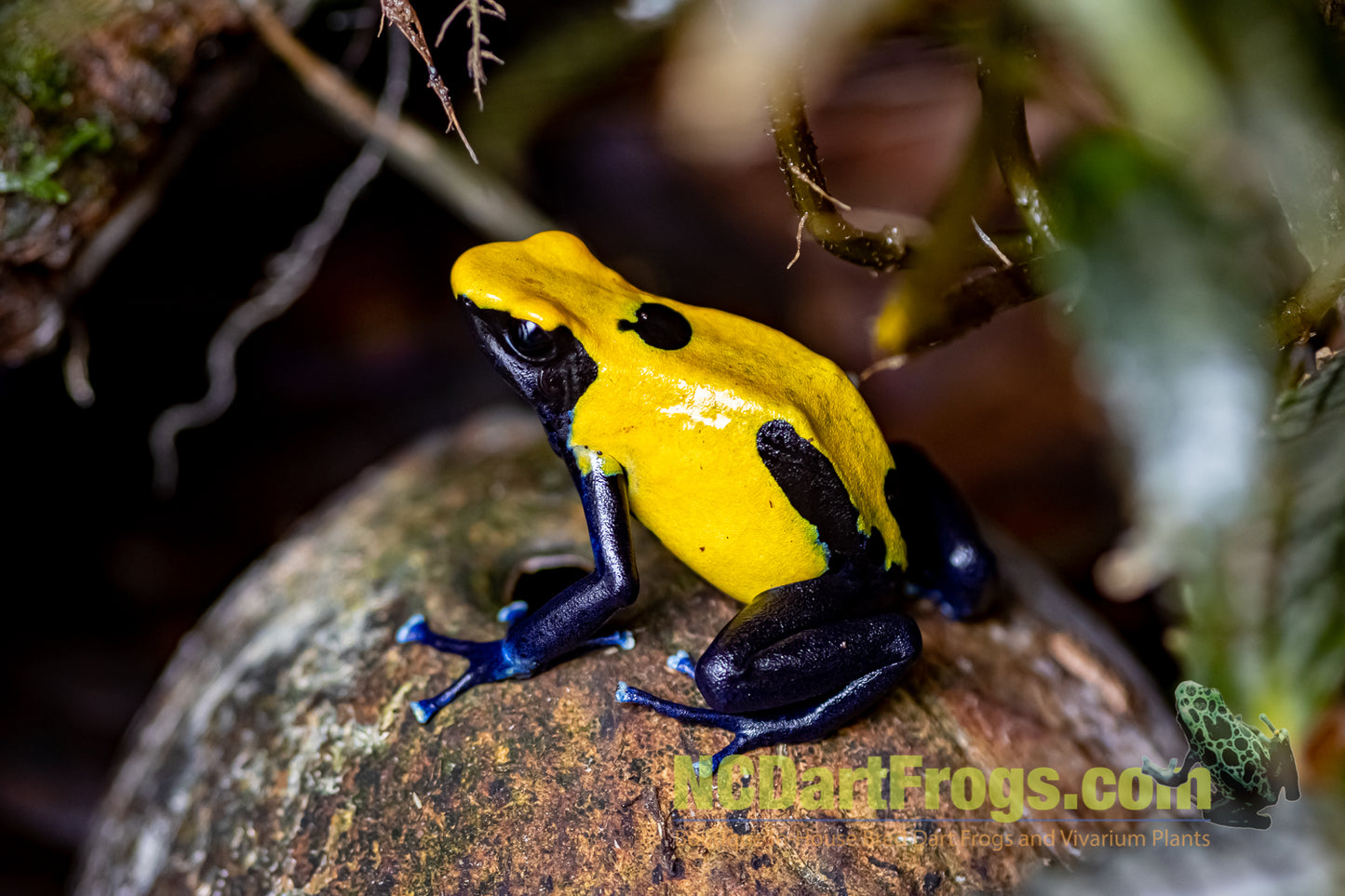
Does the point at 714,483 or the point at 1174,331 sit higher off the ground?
the point at 1174,331

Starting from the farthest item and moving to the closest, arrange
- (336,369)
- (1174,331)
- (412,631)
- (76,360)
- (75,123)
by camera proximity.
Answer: (336,369), (76,360), (75,123), (412,631), (1174,331)

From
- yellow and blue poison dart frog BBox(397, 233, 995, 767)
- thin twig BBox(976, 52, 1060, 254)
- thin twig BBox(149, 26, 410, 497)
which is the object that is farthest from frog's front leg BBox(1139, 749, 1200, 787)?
thin twig BBox(149, 26, 410, 497)

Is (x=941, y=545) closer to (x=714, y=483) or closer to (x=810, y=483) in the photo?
(x=810, y=483)

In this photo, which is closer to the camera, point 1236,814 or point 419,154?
point 1236,814


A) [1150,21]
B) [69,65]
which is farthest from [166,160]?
[1150,21]

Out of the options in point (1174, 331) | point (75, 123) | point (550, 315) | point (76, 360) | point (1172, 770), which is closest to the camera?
point (1174, 331)

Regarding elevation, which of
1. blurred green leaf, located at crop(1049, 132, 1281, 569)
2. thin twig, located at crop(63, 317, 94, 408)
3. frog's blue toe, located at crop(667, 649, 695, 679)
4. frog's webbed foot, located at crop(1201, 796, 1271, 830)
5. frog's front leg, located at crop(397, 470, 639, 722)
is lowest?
frog's webbed foot, located at crop(1201, 796, 1271, 830)

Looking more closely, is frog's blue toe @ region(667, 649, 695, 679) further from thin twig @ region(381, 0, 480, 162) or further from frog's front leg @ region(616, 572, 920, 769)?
thin twig @ region(381, 0, 480, 162)

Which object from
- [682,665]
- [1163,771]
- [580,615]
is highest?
[580,615]

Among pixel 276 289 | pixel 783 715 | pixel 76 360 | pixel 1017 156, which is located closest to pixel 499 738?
pixel 783 715

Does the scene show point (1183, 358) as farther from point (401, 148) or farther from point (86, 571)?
point (86, 571)
